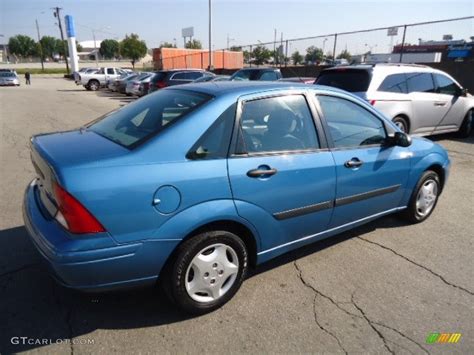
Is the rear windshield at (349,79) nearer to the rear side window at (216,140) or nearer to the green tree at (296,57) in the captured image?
the rear side window at (216,140)

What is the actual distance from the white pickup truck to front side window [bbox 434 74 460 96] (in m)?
25.7

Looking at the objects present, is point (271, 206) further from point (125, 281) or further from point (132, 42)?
point (132, 42)

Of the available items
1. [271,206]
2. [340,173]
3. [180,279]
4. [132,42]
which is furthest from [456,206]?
[132,42]

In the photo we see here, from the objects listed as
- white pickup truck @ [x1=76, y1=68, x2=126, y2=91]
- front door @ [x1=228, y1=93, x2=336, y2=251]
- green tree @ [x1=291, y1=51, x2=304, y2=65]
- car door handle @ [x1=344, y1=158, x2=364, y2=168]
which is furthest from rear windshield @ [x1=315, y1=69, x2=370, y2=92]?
white pickup truck @ [x1=76, y1=68, x2=126, y2=91]

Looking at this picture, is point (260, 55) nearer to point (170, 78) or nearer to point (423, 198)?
point (170, 78)

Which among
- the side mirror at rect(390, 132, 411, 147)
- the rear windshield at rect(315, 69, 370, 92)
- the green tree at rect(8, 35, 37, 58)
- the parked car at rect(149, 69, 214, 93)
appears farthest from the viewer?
the green tree at rect(8, 35, 37, 58)

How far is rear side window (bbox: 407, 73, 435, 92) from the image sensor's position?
25.3 ft

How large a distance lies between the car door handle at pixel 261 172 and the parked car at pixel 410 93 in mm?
5015

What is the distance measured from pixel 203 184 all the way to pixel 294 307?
121cm

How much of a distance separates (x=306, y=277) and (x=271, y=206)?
→ 0.84 m

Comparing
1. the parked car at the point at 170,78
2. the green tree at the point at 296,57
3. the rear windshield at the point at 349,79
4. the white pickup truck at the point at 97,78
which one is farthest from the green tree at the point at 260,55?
the rear windshield at the point at 349,79

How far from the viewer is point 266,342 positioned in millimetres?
2410

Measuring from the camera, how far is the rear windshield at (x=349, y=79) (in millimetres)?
7172

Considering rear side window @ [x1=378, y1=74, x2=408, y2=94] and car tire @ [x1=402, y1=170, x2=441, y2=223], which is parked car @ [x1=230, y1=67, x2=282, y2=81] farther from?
car tire @ [x1=402, y1=170, x2=441, y2=223]
